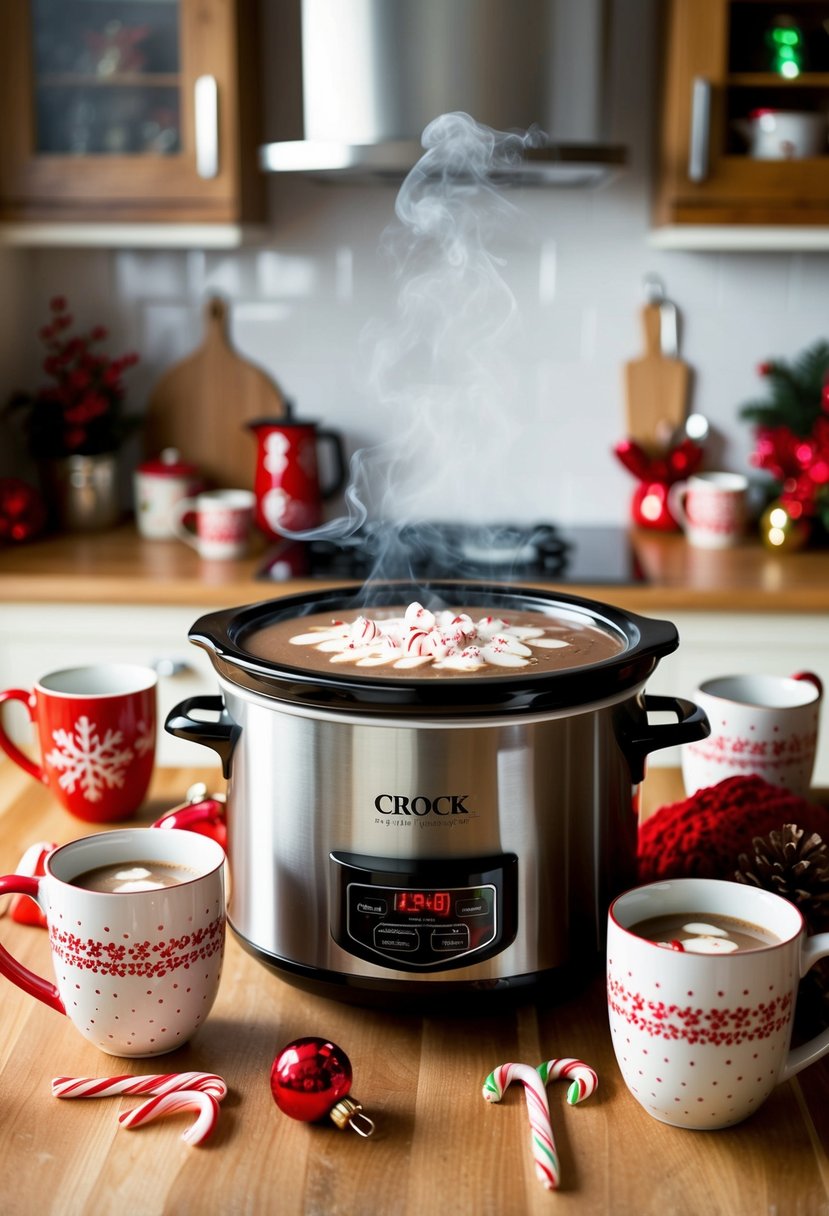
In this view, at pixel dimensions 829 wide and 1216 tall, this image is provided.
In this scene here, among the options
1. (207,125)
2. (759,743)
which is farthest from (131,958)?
(207,125)

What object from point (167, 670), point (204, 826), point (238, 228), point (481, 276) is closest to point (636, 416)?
point (481, 276)

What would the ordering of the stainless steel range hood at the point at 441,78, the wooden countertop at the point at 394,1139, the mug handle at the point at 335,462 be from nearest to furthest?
the wooden countertop at the point at 394,1139 < the stainless steel range hood at the point at 441,78 < the mug handle at the point at 335,462

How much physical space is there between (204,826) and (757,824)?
0.46m

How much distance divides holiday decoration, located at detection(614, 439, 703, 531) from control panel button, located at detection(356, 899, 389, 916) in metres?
1.97

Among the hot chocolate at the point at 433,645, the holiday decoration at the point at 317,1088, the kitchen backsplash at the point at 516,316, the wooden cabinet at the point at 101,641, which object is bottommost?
the wooden cabinet at the point at 101,641

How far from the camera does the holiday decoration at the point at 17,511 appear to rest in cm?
247

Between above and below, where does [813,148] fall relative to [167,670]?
above

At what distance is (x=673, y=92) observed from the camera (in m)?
2.27

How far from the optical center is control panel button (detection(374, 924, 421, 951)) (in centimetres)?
81

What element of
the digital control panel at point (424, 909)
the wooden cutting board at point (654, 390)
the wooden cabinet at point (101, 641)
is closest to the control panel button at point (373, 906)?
the digital control panel at point (424, 909)

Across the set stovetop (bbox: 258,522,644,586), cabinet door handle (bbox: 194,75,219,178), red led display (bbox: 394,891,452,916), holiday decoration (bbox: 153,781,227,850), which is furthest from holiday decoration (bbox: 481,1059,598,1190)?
cabinet door handle (bbox: 194,75,219,178)

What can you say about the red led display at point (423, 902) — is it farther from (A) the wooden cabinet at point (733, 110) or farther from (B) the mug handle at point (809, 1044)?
(A) the wooden cabinet at point (733, 110)

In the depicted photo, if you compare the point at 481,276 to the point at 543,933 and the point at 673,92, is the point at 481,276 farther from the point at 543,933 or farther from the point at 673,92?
the point at 543,933

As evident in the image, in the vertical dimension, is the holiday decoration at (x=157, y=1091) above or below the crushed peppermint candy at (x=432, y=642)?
below
